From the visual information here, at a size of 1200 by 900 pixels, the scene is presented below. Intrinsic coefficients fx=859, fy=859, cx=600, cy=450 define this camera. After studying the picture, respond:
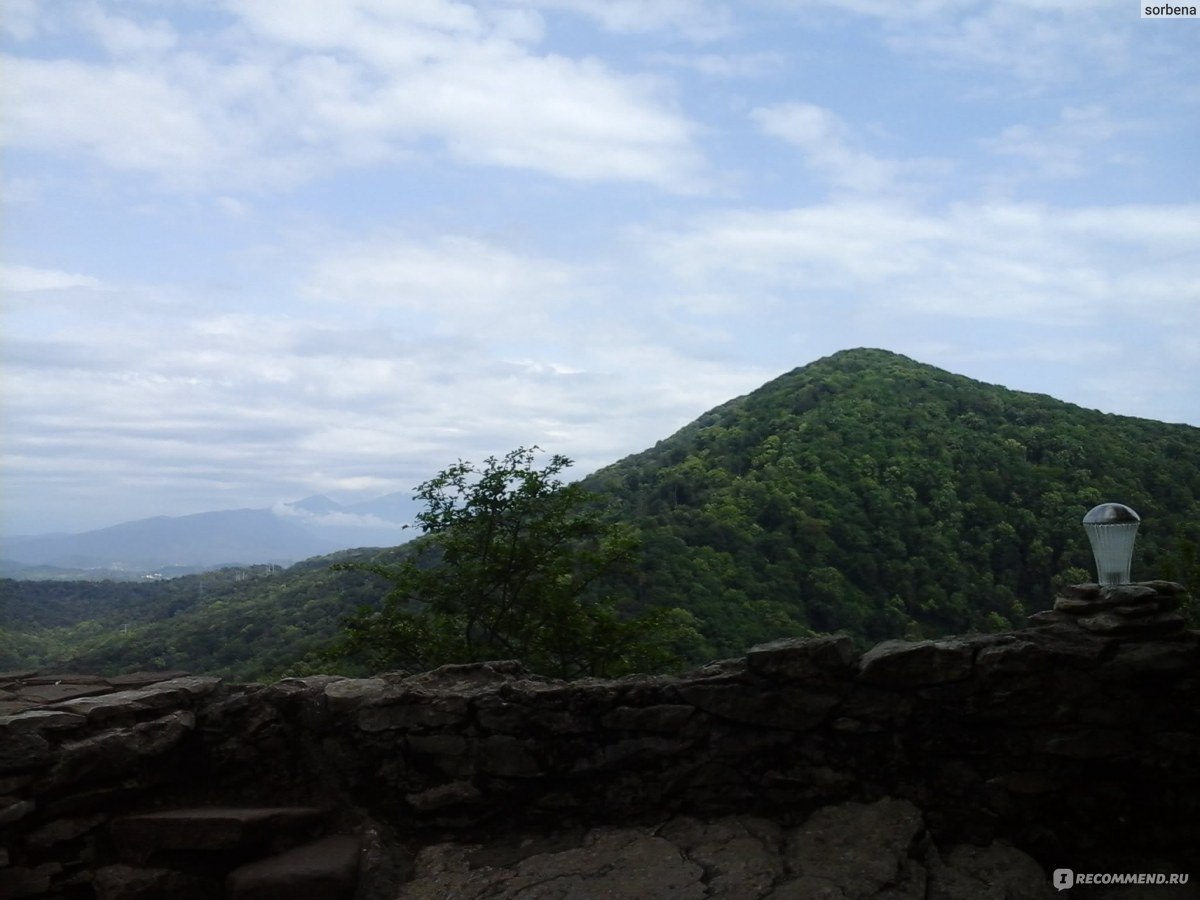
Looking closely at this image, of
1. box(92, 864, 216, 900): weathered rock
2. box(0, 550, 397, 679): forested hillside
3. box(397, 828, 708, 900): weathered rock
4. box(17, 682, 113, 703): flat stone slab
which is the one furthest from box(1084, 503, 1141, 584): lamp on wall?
box(0, 550, 397, 679): forested hillside

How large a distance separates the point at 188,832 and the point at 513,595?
691 centimetres

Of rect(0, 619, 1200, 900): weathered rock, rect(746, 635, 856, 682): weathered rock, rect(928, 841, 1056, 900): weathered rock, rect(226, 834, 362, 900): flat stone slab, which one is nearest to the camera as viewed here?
rect(928, 841, 1056, 900): weathered rock

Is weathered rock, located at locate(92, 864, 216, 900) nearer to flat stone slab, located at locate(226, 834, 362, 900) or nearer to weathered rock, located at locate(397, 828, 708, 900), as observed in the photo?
flat stone slab, located at locate(226, 834, 362, 900)

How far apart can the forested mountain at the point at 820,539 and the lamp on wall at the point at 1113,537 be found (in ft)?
27.5

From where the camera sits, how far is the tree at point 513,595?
11086mm

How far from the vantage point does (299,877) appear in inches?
182

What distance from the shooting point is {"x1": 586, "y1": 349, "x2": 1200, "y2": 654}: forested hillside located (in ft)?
69.2

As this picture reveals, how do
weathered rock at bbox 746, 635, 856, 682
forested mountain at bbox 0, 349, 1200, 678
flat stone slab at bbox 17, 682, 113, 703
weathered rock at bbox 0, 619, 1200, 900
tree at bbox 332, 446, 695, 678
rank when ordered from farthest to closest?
forested mountain at bbox 0, 349, 1200, 678, tree at bbox 332, 446, 695, 678, flat stone slab at bbox 17, 682, 113, 703, weathered rock at bbox 746, 635, 856, 682, weathered rock at bbox 0, 619, 1200, 900

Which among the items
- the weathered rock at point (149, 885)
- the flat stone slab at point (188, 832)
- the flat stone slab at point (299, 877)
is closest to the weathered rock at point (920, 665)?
the flat stone slab at point (299, 877)

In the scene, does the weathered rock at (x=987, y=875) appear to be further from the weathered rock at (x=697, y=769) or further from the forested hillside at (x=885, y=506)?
the forested hillside at (x=885, y=506)

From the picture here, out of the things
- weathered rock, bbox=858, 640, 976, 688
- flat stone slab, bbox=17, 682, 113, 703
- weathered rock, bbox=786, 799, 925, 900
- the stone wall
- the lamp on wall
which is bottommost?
weathered rock, bbox=786, 799, 925, 900

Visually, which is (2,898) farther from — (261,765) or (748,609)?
(748,609)

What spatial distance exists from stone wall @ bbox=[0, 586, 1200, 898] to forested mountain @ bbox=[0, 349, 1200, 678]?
856 cm

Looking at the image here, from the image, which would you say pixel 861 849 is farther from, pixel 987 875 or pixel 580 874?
pixel 580 874
